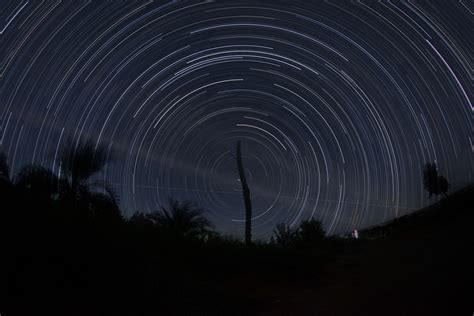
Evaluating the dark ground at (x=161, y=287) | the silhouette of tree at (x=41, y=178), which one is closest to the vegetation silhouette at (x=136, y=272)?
the dark ground at (x=161, y=287)

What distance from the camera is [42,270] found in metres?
4.38

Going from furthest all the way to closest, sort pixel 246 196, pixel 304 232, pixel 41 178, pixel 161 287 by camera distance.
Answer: pixel 304 232 < pixel 246 196 < pixel 41 178 < pixel 161 287

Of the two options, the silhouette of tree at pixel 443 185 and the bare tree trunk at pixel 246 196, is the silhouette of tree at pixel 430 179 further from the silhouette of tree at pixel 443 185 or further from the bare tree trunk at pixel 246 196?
the bare tree trunk at pixel 246 196

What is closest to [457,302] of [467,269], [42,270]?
[467,269]

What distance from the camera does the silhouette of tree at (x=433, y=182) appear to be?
27219 mm

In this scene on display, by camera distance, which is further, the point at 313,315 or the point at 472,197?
the point at 472,197

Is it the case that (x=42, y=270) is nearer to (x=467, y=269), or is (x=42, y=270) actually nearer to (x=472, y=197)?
(x=467, y=269)

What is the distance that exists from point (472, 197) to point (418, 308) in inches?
685

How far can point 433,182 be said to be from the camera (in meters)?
27.6

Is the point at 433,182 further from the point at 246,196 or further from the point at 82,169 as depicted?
the point at 82,169

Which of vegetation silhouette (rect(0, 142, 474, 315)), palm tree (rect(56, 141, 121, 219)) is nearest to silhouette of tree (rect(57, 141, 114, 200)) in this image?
palm tree (rect(56, 141, 121, 219))

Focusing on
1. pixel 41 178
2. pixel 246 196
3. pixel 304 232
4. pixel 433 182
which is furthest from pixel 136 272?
pixel 433 182

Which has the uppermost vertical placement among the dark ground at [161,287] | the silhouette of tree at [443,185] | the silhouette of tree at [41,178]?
the silhouette of tree at [443,185]

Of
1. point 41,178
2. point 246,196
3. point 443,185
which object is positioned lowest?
point 41,178
